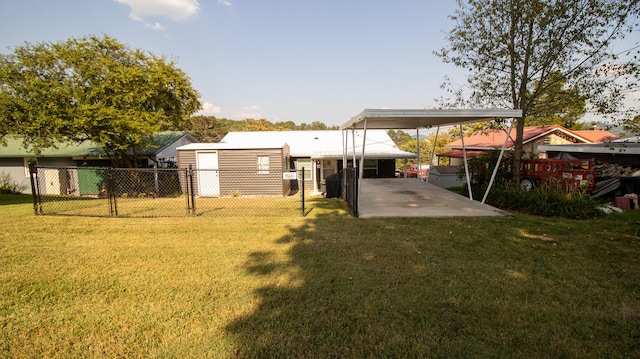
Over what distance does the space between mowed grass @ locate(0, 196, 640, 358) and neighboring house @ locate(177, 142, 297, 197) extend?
910cm

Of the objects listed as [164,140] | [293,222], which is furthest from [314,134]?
[293,222]

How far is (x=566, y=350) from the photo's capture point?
2357 mm

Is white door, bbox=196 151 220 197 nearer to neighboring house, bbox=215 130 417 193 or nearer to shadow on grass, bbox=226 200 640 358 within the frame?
neighboring house, bbox=215 130 417 193

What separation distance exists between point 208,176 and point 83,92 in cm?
626

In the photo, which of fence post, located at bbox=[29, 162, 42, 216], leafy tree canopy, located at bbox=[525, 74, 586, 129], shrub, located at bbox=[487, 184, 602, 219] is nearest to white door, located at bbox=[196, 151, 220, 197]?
fence post, located at bbox=[29, 162, 42, 216]

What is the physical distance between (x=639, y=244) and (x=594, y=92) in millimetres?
5489

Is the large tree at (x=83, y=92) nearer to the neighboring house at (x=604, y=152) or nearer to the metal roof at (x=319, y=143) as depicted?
the metal roof at (x=319, y=143)

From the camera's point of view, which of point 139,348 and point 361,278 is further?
point 361,278

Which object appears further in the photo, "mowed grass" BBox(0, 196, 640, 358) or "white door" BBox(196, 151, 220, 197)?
"white door" BBox(196, 151, 220, 197)

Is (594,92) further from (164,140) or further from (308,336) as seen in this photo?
(164,140)

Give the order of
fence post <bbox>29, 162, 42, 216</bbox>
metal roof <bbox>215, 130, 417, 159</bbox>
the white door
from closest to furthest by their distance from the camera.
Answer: fence post <bbox>29, 162, 42, 216</bbox>, the white door, metal roof <bbox>215, 130, 417, 159</bbox>

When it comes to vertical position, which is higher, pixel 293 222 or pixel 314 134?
pixel 314 134

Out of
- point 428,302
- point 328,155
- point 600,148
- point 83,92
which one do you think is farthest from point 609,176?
point 83,92

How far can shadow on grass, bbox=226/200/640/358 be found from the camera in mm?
2422
